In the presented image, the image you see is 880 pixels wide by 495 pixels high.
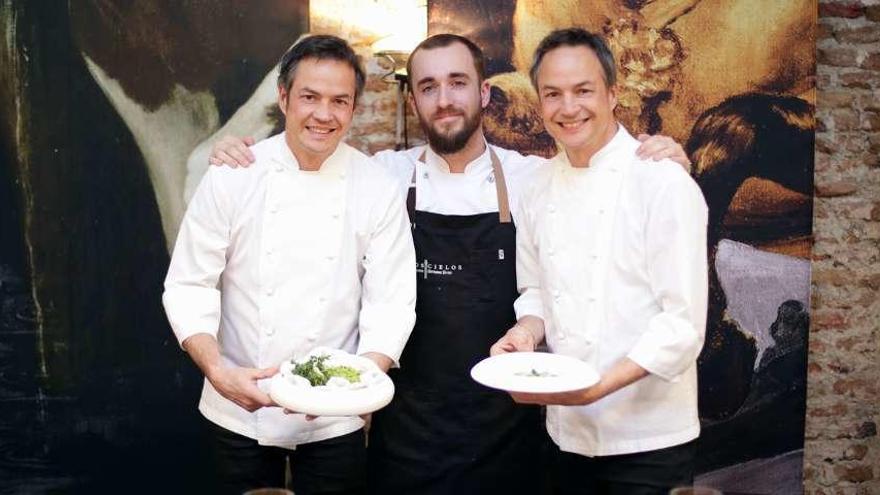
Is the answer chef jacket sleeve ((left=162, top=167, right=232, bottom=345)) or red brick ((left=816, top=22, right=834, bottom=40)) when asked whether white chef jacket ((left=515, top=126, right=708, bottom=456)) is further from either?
red brick ((left=816, top=22, right=834, bottom=40))

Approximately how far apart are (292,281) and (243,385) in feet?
1.06

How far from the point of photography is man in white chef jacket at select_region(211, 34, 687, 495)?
261cm

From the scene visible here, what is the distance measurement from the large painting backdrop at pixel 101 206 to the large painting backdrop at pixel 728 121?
0.91 metres

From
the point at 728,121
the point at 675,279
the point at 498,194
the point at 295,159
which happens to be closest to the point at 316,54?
the point at 295,159

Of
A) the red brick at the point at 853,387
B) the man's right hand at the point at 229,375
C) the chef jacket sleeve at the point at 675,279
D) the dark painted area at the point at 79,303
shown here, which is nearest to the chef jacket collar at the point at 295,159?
the man's right hand at the point at 229,375

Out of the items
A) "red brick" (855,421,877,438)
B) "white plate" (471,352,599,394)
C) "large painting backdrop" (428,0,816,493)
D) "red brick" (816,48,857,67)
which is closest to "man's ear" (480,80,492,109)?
"large painting backdrop" (428,0,816,493)

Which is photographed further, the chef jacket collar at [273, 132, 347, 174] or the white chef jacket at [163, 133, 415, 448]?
the chef jacket collar at [273, 132, 347, 174]

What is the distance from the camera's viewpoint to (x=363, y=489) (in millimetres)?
2383

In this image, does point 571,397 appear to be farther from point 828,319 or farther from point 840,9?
point 840,9

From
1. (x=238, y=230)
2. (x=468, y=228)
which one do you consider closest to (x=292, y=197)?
(x=238, y=230)

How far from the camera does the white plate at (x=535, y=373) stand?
1895 mm

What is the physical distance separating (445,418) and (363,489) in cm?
37

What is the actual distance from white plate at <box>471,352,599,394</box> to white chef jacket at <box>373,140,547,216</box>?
0.73 metres

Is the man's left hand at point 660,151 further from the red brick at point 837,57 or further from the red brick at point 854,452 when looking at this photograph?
the red brick at point 854,452
